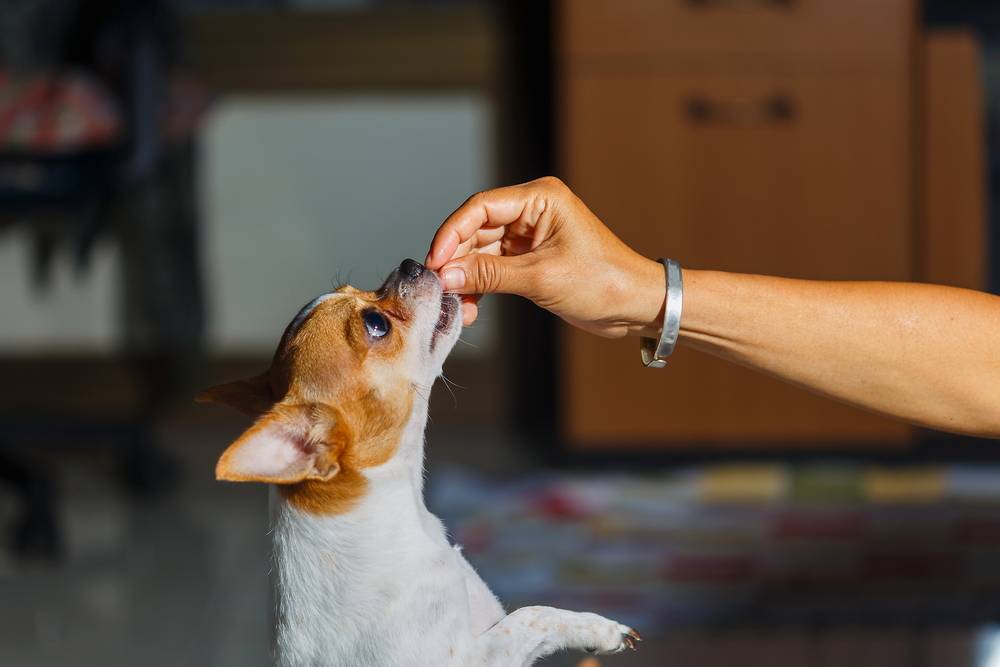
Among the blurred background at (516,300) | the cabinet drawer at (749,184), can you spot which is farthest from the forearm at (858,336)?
the cabinet drawer at (749,184)

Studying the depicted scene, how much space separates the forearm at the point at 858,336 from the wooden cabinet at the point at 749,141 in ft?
5.27

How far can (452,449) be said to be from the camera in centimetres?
314

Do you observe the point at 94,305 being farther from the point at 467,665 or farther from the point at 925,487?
the point at 467,665

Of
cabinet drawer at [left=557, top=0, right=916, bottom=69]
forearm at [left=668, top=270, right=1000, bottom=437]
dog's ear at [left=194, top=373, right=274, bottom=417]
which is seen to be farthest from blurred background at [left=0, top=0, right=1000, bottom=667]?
dog's ear at [left=194, top=373, right=274, bottom=417]

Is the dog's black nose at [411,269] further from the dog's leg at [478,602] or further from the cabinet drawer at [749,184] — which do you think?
the cabinet drawer at [749,184]

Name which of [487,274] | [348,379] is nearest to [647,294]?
[487,274]

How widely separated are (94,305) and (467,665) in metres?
2.96

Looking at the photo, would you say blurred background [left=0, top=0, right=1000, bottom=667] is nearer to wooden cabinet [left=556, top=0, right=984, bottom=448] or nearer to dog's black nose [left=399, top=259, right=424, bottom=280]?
wooden cabinet [left=556, top=0, right=984, bottom=448]

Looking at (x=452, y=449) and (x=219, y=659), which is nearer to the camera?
(x=219, y=659)

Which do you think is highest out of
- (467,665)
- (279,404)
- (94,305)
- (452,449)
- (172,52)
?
(172,52)

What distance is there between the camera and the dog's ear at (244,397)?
98cm

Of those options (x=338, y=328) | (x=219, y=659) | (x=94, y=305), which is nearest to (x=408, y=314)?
(x=338, y=328)

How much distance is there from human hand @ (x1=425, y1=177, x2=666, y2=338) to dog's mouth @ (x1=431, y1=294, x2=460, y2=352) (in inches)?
1.0

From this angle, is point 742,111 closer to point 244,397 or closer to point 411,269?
point 411,269
